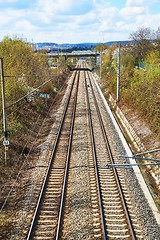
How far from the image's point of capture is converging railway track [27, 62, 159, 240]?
10406 mm

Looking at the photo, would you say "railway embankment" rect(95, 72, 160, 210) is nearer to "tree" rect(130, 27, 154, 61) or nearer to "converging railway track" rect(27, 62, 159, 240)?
"converging railway track" rect(27, 62, 159, 240)


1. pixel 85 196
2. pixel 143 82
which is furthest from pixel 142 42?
pixel 85 196

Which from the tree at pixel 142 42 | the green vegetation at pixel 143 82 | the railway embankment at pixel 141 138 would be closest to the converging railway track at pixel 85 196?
the railway embankment at pixel 141 138

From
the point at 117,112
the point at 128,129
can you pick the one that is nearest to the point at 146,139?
the point at 128,129

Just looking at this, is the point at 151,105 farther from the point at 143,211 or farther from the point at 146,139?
the point at 143,211

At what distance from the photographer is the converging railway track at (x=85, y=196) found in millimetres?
10406

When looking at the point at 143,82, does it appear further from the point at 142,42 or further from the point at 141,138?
the point at 142,42

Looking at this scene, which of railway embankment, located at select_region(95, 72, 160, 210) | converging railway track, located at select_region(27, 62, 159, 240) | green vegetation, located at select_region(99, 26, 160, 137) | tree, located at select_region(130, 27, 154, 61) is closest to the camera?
converging railway track, located at select_region(27, 62, 159, 240)

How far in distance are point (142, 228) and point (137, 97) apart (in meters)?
17.9

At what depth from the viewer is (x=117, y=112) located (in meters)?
32.6

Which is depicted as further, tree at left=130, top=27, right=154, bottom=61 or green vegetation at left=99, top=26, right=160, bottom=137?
tree at left=130, top=27, right=154, bottom=61

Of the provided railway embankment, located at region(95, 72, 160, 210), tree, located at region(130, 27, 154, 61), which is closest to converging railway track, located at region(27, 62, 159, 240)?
railway embankment, located at region(95, 72, 160, 210)

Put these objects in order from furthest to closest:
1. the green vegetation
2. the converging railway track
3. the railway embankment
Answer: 1. the green vegetation
2. the railway embankment
3. the converging railway track

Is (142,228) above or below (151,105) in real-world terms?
below
